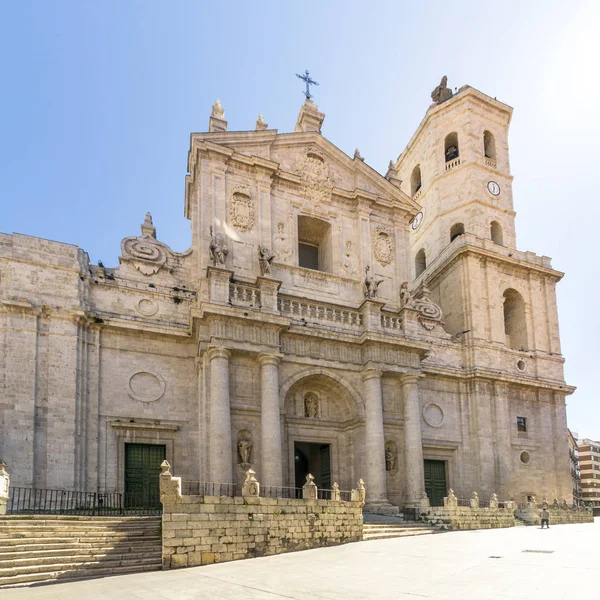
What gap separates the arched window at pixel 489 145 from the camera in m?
34.0

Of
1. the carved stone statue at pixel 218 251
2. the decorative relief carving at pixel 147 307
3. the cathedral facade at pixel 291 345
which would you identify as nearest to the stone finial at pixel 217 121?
the cathedral facade at pixel 291 345

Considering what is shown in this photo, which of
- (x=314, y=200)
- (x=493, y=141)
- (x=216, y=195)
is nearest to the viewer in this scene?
(x=216, y=195)

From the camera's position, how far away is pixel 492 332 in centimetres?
2862

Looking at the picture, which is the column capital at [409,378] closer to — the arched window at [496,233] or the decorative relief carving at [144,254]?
the decorative relief carving at [144,254]

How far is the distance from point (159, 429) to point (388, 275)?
12031mm

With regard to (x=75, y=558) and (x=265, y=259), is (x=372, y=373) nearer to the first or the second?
(x=265, y=259)

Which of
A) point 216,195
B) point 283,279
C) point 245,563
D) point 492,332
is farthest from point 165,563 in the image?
point 492,332

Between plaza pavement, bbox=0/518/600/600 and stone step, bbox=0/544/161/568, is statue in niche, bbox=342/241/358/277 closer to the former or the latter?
plaza pavement, bbox=0/518/600/600

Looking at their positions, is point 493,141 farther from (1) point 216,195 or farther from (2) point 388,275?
(1) point 216,195

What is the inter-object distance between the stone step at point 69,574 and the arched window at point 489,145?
28.7 meters

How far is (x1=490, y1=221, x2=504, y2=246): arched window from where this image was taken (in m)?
32.0

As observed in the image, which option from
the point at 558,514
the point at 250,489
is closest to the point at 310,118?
the point at 250,489

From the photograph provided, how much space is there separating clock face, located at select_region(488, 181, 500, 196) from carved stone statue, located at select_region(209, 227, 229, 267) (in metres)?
17.0

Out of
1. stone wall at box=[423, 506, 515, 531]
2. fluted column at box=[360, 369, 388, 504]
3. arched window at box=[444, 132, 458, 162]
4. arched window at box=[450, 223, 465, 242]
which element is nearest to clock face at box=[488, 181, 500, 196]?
arched window at box=[450, 223, 465, 242]
